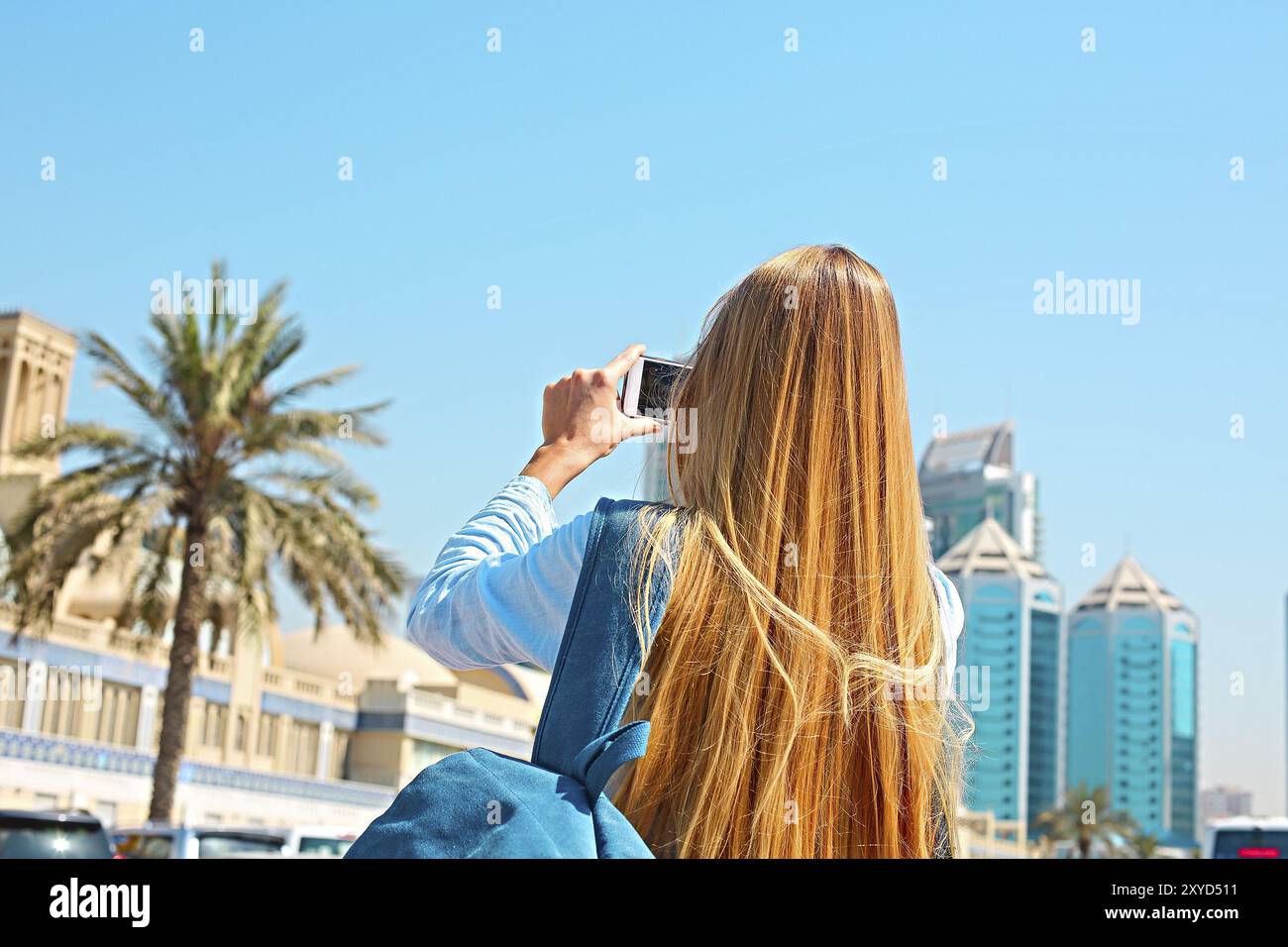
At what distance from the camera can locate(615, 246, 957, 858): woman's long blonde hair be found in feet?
5.93

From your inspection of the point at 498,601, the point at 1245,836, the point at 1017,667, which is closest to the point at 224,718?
the point at 1245,836

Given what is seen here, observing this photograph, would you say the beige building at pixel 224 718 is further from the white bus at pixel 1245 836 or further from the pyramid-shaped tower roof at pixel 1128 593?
the pyramid-shaped tower roof at pixel 1128 593

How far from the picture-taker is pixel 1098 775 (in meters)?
169

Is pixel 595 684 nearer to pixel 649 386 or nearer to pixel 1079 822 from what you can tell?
pixel 649 386

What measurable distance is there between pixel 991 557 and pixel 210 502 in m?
154

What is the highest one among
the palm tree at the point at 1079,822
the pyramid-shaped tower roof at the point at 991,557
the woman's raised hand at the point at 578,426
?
the pyramid-shaped tower roof at the point at 991,557

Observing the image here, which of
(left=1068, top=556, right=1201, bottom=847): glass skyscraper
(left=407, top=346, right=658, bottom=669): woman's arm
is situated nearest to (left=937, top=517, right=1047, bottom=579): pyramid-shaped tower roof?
(left=1068, top=556, right=1201, bottom=847): glass skyscraper

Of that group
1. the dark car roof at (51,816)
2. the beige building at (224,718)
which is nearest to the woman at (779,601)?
the dark car roof at (51,816)

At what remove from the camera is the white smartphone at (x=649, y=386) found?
2268mm

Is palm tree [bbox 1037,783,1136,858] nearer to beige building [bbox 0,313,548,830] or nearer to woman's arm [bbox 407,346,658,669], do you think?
beige building [bbox 0,313,548,830]

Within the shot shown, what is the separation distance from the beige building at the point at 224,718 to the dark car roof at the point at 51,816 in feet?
37.0

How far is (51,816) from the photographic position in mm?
9055
